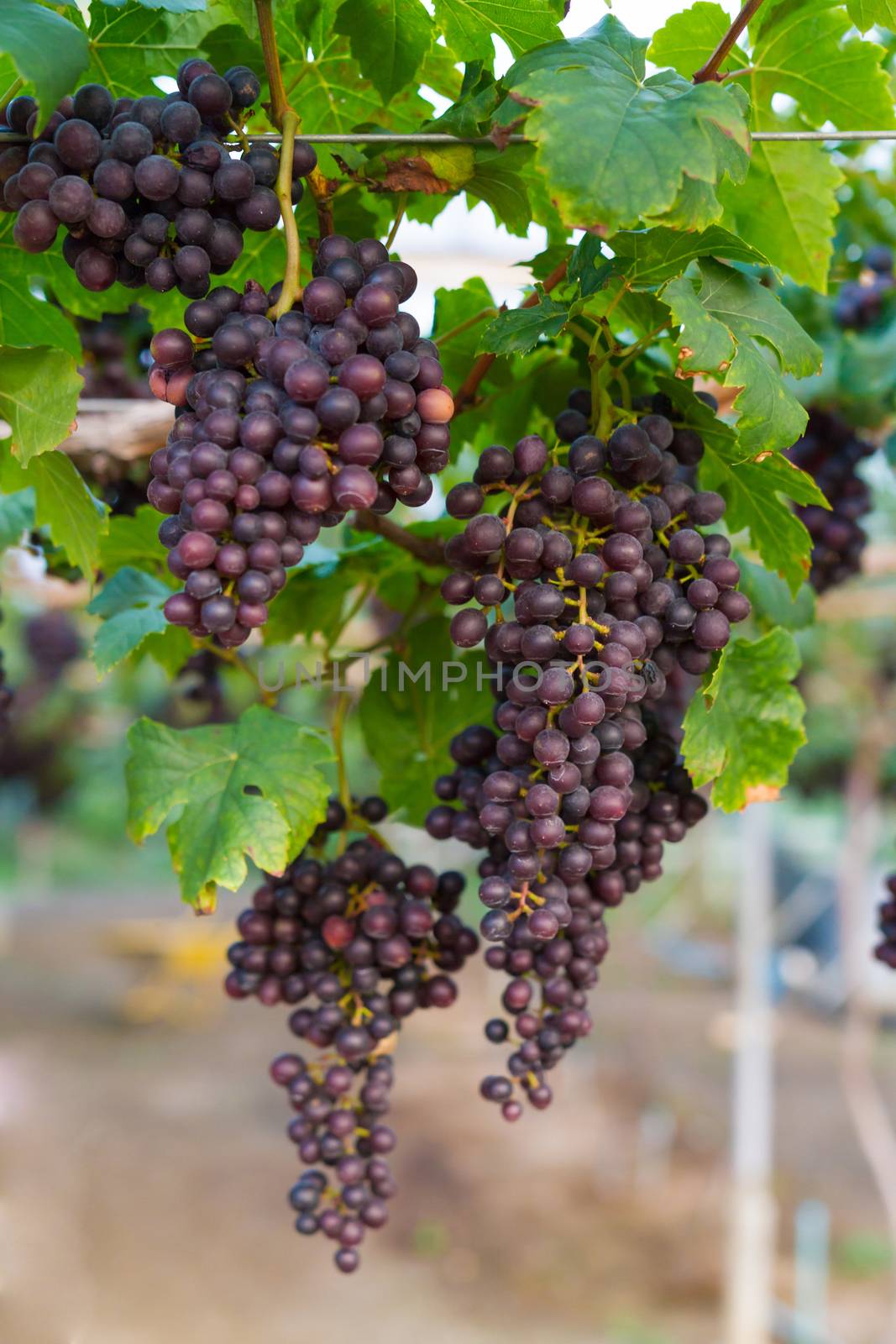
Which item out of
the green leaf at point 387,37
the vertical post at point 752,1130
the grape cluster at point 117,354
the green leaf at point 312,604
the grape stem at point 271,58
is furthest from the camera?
the vertical post at point 752,1130

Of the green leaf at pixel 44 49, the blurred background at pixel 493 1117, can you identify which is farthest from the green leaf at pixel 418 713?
the green leaf at pixel 44 49

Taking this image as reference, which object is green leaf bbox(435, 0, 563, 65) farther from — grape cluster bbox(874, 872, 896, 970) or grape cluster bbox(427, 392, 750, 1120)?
grape cluster bbox(874, 872, 896, 970)

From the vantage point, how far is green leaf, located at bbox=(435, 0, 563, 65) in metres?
0.93

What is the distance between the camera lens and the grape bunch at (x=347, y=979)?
1.14 m

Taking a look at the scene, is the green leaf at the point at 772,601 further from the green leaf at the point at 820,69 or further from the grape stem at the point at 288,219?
the grape stem at the point at 288,219

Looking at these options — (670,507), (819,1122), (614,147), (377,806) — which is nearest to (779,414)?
(670,507)

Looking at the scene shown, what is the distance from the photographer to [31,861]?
13812 mm

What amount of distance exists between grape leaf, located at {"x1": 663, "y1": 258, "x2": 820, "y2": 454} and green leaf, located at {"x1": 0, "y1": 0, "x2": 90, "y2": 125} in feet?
1.50

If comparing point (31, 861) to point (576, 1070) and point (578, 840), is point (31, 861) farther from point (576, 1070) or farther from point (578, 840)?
point (578, 840)

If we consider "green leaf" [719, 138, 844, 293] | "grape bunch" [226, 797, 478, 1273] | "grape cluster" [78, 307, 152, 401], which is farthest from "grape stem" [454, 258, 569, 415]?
"grape cluster" [78, 307, 152, 401]

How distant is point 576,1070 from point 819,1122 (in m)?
1.77

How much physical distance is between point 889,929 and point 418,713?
75cm

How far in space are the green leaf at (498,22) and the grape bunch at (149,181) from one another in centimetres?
25

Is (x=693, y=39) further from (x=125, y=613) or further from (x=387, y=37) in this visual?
(x=125, y=613)
